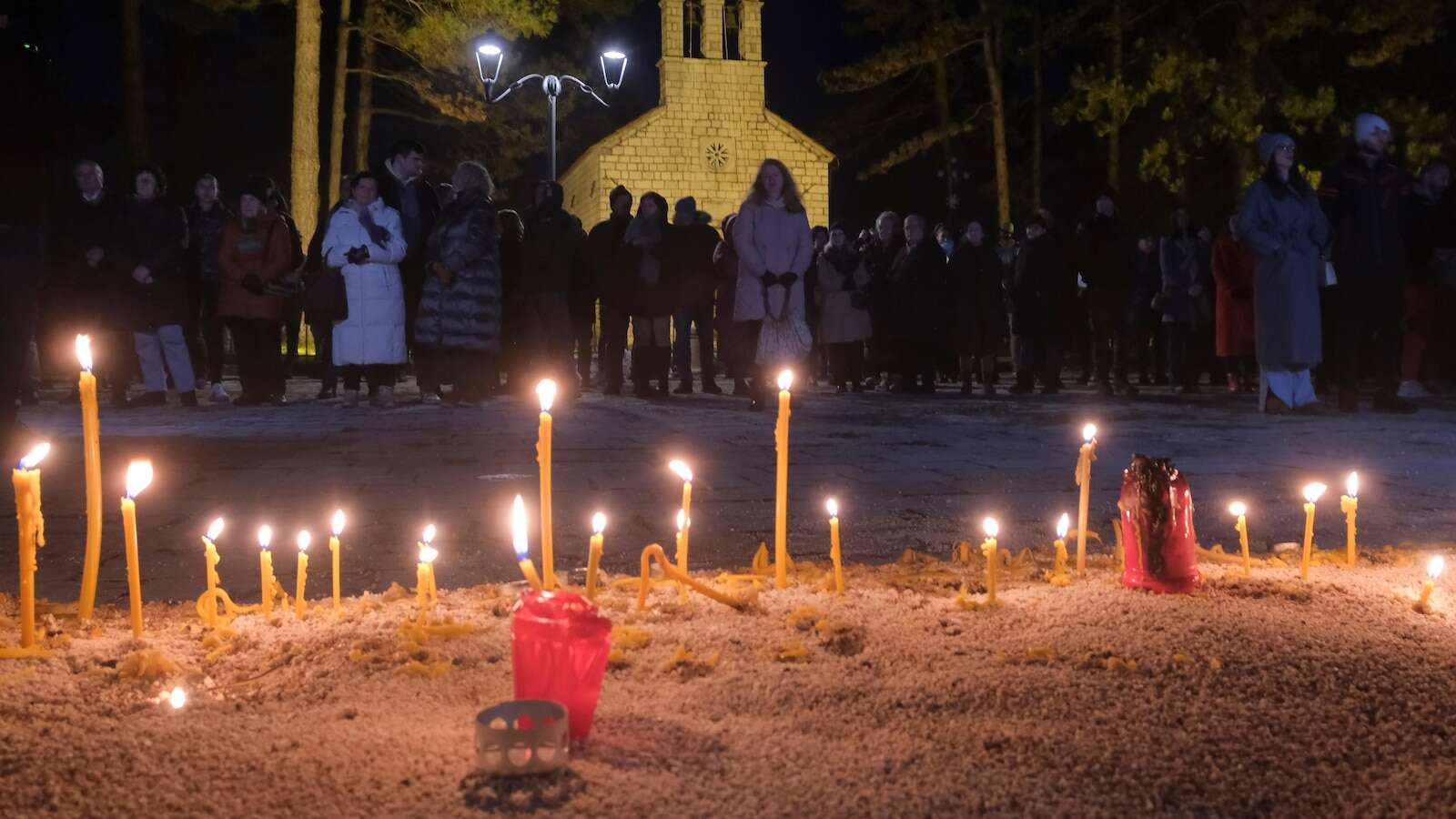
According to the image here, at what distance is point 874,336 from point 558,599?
1072 centimetres

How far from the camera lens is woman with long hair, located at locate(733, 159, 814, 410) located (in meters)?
9.21

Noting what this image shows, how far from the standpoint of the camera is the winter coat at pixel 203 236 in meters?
10.3

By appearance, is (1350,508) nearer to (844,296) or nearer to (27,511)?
(27,511)

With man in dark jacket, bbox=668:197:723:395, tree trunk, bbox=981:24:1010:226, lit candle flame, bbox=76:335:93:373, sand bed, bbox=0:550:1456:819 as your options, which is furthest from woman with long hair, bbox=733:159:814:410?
tree trunk, bbox=981:24:1010:226

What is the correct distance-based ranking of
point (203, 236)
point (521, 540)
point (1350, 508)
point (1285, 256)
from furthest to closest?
1. point (203, 236)
2. point (1285, 256)
3. point (1350, 508)
4. point (521, 540)

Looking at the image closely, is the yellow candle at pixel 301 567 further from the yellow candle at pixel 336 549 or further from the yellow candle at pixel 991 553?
the yellow candle at pixel 991 553

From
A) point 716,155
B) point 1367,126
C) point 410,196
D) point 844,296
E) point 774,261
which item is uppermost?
point 716,155

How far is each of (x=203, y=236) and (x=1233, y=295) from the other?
8021 millimetres

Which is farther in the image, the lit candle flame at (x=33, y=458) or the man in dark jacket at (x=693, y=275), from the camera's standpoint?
the man in dark jacket at (x=693, y=275)

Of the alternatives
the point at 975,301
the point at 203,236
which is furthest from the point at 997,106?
the point at 203,236

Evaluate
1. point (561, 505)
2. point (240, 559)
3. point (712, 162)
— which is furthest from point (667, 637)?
point (712, 162)

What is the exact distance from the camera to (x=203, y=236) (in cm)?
1045

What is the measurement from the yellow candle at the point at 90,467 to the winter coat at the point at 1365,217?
320 inches

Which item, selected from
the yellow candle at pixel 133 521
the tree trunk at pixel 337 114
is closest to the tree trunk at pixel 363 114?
the tree trunk at pixel 337 114
